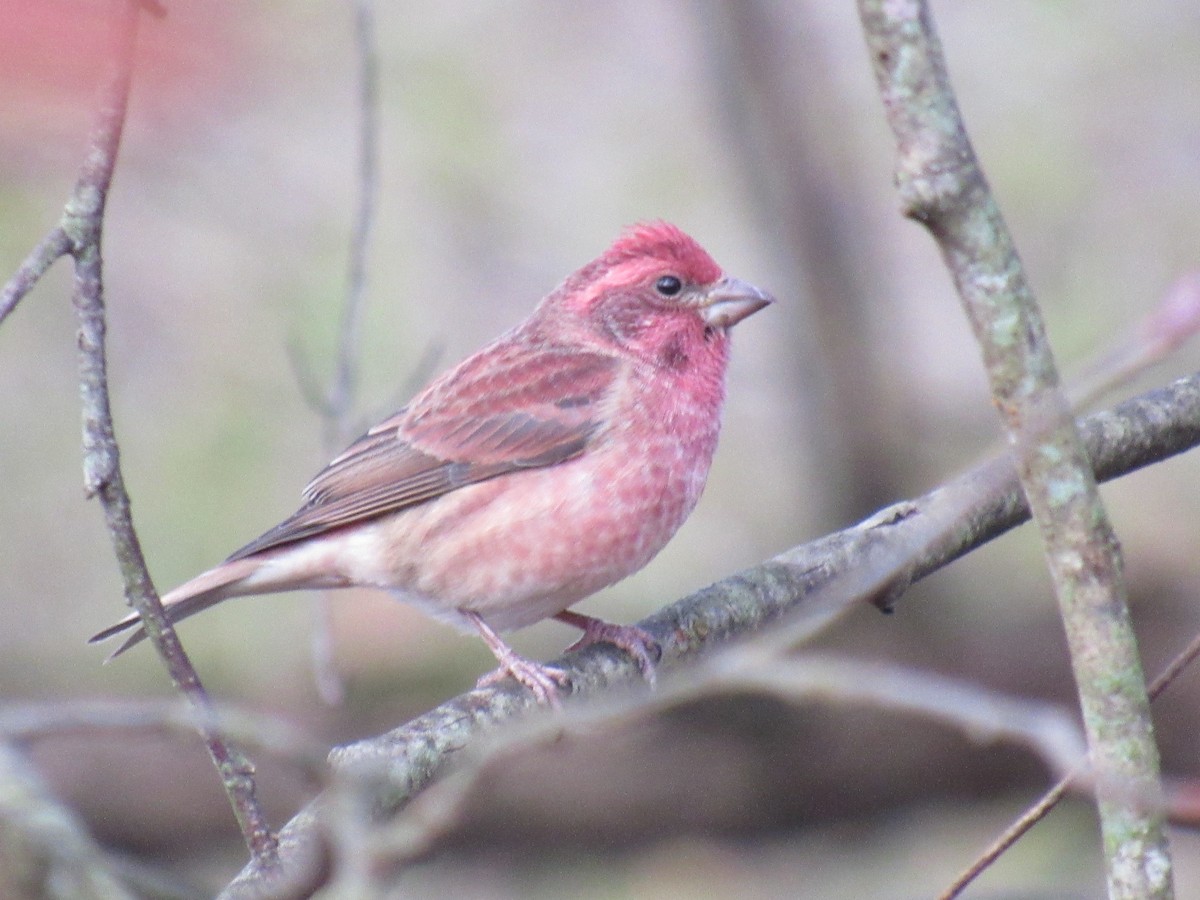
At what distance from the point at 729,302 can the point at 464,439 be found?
1178mm

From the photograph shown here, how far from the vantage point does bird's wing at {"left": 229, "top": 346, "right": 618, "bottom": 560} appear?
20.1 feet

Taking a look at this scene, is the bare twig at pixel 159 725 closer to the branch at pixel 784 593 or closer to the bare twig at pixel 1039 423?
the branch at pixel 784 593

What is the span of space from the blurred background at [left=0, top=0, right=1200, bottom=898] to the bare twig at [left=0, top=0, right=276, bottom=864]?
2.38 m

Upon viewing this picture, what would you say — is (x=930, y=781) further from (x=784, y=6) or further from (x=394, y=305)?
(x=394, y=305)

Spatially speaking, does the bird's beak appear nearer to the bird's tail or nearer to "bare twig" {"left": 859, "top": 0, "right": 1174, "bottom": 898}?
the bird's tail

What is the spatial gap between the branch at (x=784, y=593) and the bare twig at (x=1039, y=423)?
0.29m

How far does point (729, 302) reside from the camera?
6402 millimetres

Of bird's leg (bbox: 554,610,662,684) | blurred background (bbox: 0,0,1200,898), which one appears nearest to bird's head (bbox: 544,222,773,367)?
blurred background (bbox: 0,0,1200,898)

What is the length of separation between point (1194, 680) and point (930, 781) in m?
1.38

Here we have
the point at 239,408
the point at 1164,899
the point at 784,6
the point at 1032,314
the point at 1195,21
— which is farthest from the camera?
the point at 239,408

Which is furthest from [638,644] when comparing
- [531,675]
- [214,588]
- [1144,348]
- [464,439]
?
[1144,348]

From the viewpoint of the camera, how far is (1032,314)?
2.71 metres

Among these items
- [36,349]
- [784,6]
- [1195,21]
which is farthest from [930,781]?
[36,349]

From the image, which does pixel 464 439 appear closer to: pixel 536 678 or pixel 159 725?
pixel 536 678
